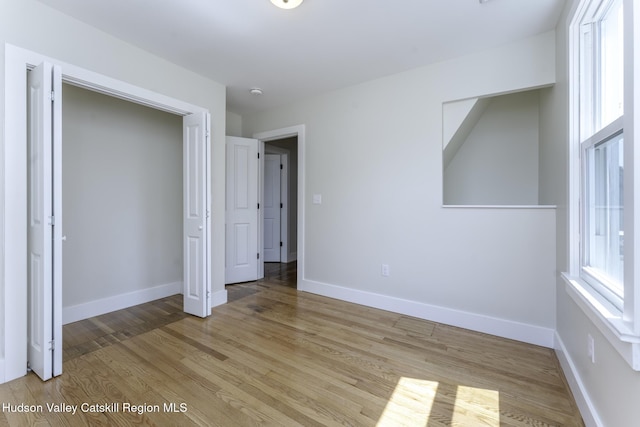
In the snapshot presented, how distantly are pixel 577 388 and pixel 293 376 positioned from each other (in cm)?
170

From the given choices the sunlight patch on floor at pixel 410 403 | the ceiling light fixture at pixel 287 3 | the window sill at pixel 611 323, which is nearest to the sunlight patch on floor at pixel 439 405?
the sunlight patch on floor at pixel 410 403

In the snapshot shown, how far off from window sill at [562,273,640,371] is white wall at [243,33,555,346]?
81 centimetres

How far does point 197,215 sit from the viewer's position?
283 cm

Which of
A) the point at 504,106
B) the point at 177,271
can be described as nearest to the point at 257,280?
the point at 177,271

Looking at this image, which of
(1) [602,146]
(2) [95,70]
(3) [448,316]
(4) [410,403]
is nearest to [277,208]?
(2) [95,70]

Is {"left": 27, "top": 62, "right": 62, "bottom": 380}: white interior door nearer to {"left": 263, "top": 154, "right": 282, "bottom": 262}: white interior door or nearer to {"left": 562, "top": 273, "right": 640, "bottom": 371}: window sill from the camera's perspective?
{"left": 562, "top": 273, "right": 640, "bottom": 371}: window sill

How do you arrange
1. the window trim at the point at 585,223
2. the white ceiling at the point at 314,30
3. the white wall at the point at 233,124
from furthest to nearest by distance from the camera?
1. the white wall at the point at 233,124
2. the white ceiling at the point at 314,30
3. the window trim at the point at 585,223

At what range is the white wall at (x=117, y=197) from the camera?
2.73m

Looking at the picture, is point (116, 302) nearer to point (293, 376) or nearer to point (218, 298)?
point (218, 298)

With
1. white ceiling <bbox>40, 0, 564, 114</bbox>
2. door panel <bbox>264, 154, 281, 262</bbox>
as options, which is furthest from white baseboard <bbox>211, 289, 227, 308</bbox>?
white ceiling <bbox>40, 0, 564, 114</bbox>

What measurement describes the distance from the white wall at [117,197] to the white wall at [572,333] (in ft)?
13.0

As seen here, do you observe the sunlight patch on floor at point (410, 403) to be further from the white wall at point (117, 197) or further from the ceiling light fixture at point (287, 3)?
the white wall at point (117, 197)

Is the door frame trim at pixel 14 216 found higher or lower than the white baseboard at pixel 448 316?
higher

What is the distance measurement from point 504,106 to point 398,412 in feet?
11.7
